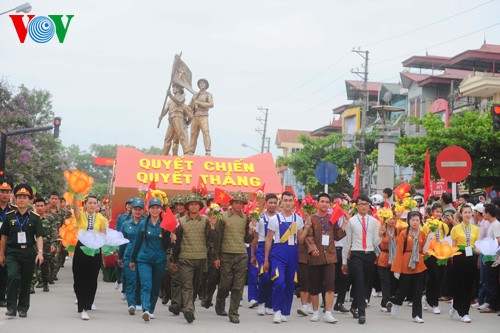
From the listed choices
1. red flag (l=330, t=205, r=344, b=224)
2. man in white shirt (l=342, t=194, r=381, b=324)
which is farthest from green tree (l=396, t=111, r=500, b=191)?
red flag (l=330, t=205, r=344, b=224)

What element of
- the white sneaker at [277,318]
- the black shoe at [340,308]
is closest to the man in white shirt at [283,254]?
the white sneaker at [277,318]

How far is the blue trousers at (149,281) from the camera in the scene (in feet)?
39.2

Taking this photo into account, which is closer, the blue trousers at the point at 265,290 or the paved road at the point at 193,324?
the paved road at the point at 193,324

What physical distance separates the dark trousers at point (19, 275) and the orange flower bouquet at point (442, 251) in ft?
19.6

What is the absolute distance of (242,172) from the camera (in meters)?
22.0

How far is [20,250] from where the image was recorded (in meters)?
11.5

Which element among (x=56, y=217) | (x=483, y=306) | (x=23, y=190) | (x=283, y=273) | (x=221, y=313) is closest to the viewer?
(x=23, y=190)

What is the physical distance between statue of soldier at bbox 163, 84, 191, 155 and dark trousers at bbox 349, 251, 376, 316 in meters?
12.5

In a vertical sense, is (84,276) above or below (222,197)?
below

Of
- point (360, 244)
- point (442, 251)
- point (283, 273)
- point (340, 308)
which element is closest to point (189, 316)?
point (283, 273)

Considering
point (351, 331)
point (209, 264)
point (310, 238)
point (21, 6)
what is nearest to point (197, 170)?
point (21, 6)

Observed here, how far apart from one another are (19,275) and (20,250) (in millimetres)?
335

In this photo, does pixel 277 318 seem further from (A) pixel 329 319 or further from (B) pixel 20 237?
(B) pixel 20 237

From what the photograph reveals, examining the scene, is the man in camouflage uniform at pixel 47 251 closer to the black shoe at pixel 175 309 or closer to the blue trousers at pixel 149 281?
the black shoe at pixel 175 309
